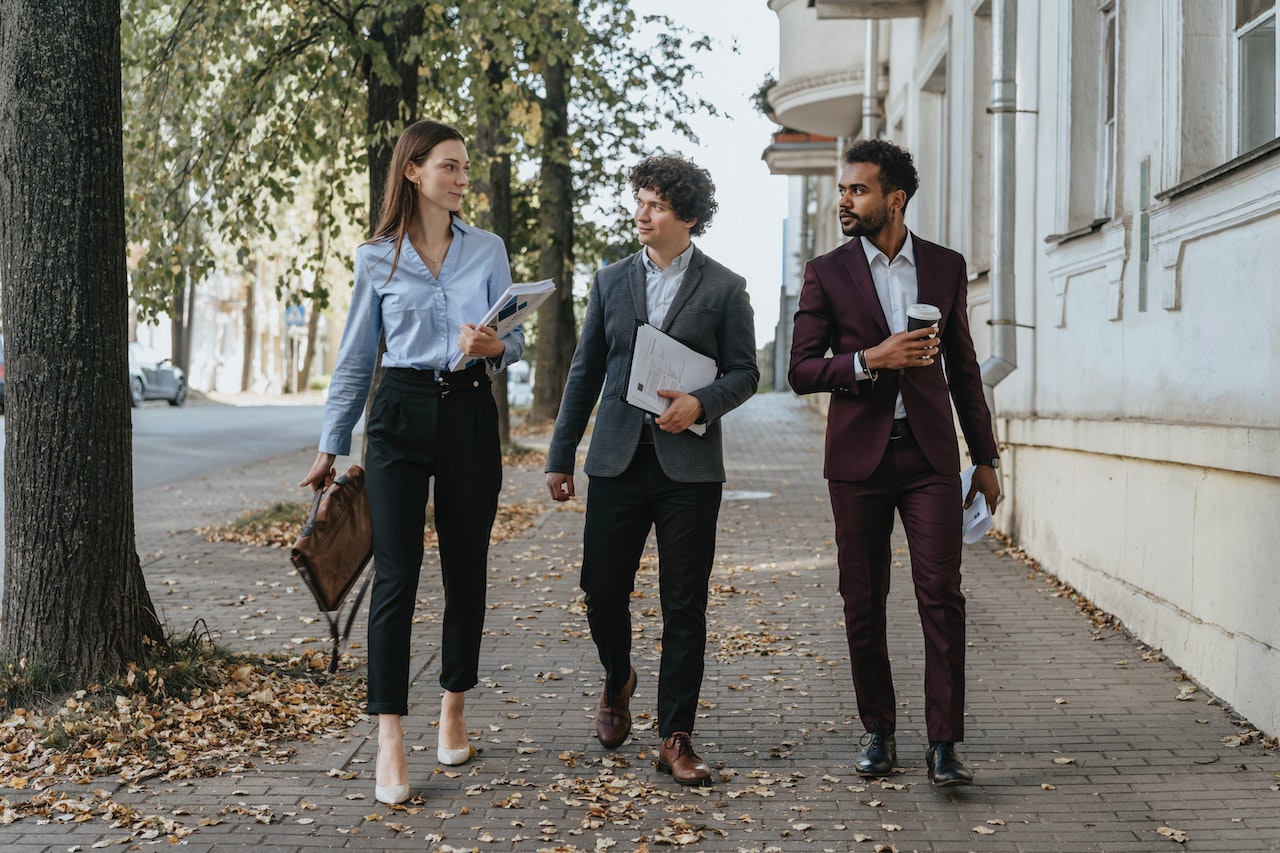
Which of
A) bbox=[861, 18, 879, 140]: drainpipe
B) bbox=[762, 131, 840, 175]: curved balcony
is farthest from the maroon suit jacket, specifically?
bbox=[762, 131, 840, 175]: curved balcony

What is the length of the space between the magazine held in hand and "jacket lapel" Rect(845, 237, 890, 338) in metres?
0.97

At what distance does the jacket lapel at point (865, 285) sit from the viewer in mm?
4812

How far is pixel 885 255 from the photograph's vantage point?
193 inches

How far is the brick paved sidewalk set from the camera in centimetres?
436

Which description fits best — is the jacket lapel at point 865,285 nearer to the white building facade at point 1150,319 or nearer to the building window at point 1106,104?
the white building facade at point 1150,319

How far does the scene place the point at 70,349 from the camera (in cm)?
542

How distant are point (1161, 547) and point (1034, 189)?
4.05m

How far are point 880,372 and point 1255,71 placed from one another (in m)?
3.04

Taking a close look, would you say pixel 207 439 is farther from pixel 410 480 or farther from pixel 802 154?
pixel 410 480

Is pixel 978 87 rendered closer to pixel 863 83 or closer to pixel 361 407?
pixel 863 83

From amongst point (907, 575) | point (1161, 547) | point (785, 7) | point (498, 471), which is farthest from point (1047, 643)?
point (785, 7)

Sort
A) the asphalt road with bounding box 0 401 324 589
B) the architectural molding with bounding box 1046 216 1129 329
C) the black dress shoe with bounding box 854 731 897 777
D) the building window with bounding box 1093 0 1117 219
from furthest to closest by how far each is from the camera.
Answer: the asphalt road with bounding box 0 401 324 589, the building window with bounding box 1093 0 1117 219, the architectural molding with bounding box 1046 216 1129 329, the black dress shoe with bounding box 854 731 897 777

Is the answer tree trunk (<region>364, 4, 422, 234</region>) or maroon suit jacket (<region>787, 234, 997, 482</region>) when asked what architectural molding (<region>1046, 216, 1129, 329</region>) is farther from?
tree trunk (<region>364, 4, 422, 234</region>)

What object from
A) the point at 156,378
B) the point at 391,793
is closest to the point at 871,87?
the point at 391,793
